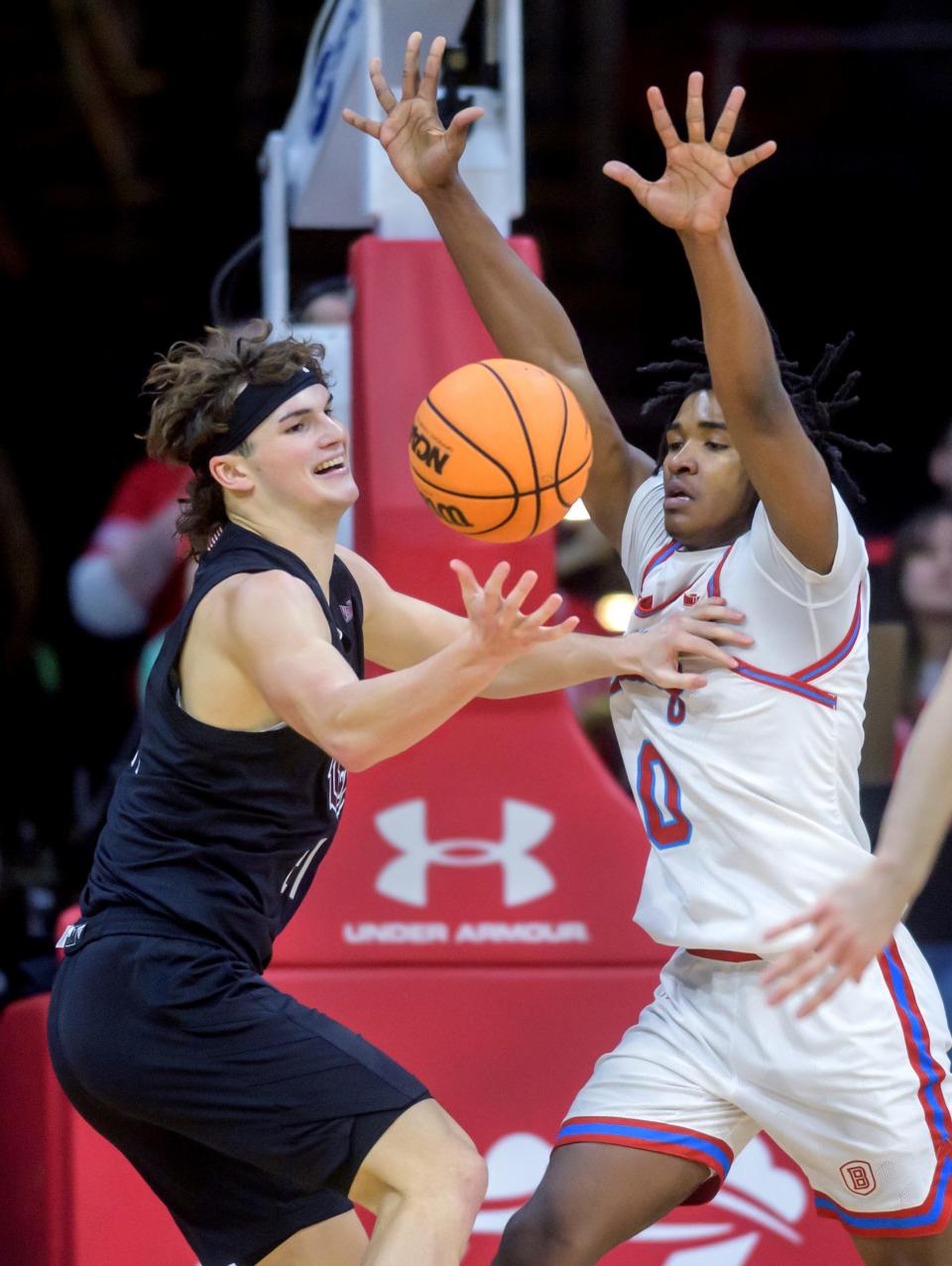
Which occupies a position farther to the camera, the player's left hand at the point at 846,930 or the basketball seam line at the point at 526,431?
the basketball seam line at the point at 526,431

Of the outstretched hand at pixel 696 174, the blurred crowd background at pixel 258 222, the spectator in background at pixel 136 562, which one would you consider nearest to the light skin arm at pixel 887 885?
the outstretched hand at pixel 696 174

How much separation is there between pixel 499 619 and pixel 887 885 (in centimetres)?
75

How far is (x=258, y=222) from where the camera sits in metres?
8.91

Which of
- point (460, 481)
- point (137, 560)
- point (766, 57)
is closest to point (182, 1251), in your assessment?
point (460, 481)

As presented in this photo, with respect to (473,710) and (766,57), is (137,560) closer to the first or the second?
(473,710)

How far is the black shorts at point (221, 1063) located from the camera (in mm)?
2986

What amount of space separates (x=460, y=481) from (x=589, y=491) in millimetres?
637

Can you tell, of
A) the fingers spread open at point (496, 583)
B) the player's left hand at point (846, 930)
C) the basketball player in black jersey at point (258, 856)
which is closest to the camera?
the player's left hand at point (846, 930)

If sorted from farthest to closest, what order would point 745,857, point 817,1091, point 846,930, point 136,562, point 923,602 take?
point 136,562, point 923,602, point 745,857, point 817,1091, point 846,930

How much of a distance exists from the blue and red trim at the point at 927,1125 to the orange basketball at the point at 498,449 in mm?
1046

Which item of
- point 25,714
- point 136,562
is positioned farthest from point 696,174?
point 25,714

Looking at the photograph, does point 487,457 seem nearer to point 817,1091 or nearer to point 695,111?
point 695,111

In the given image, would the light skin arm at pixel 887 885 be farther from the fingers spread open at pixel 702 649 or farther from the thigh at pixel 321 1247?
the thigh at pixel 321 1247

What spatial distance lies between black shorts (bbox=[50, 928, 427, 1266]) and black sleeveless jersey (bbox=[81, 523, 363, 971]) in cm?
7
